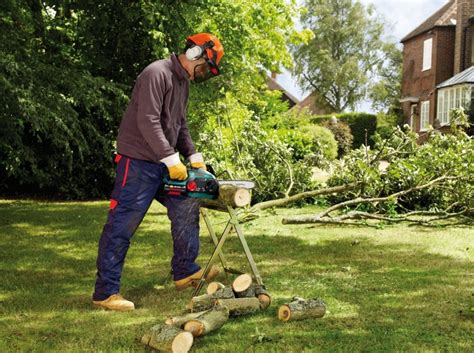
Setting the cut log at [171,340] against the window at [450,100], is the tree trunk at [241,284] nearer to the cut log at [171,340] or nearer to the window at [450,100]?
the cut log at [171,340]

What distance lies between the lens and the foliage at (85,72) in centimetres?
835

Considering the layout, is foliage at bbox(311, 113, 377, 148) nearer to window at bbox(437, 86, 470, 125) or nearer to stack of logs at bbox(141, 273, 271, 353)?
window at bbox(437, 86, 470, 125)

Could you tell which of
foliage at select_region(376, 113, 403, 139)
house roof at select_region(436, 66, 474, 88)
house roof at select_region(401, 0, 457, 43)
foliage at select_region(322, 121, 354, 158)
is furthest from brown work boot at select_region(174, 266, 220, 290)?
foliage at select_region(376, 113, 403, 139)

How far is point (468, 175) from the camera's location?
380 inches

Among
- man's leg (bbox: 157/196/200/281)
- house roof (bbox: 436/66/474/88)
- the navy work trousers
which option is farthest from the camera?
house roof (bbox: 436/66/474/88)

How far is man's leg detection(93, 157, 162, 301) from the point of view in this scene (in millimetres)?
4754

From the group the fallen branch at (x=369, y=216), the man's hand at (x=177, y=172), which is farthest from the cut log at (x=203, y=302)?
the fallen branch at (x=369, y=216)

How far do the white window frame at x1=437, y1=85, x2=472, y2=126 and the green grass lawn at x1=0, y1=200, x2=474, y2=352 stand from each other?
68.5 feet

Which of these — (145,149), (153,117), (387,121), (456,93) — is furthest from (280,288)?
(387,121)

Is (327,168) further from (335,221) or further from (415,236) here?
(415,236)

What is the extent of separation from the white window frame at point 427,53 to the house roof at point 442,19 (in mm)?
613

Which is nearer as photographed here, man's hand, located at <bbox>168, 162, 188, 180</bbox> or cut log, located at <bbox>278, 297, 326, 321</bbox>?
cut log, located at <bbox>278, 297, 326, 321</bbox>

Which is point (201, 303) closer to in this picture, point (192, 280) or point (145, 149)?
point (192, 280)

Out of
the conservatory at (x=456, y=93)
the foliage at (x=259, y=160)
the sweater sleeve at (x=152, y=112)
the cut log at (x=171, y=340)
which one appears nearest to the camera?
the cut log at (x=171, y=340)
